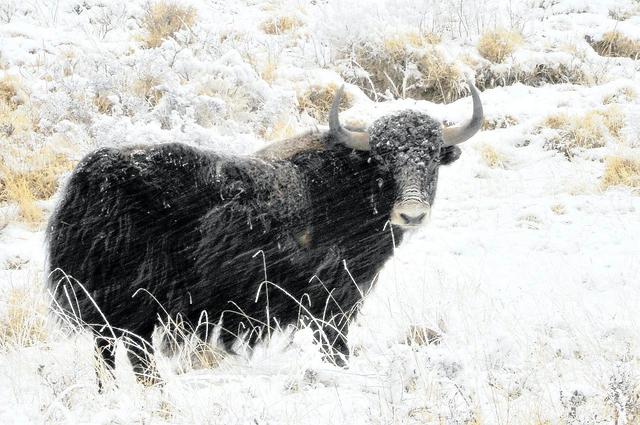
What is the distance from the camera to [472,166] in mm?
Answer: 7758

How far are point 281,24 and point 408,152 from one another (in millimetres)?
7482

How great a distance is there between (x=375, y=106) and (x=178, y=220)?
539 centimetres

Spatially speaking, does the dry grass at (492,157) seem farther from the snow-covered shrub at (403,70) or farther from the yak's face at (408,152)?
the yak's face at (408,152)

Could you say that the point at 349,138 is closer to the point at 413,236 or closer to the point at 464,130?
the point at 464,130

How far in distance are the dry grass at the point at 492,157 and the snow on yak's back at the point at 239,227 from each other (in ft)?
10.0

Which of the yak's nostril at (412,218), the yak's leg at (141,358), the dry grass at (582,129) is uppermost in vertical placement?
the yak's nostril at (412,218)

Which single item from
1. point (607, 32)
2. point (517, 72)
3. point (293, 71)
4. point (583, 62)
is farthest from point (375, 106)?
point (607, 32)

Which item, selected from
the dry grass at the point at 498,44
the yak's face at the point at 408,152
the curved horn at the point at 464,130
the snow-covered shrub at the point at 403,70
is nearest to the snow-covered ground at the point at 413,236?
the snow-covered shrub at the point at 403,70

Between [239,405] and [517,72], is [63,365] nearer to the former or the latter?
[239,405]

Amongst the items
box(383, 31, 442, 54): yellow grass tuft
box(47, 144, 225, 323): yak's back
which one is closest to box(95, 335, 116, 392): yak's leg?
box(47, 144, 225, 323): yak's back

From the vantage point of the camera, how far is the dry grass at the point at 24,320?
164 inches

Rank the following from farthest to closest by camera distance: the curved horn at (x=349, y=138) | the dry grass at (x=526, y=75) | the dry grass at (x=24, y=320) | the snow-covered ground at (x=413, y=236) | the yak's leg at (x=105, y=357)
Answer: the dry grass at (x=526, y=75) < the curved horn at (x=349, y=138) < the dry grass at (x=24, y=320) < the yak's leg at (x=105, y=357) < the snow-covered ground at (x=413, y=236)

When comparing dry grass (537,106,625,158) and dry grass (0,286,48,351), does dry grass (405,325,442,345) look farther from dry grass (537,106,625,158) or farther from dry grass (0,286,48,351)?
dry grass (537,106,625,158)

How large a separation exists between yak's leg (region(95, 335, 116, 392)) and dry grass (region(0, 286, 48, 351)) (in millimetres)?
454
